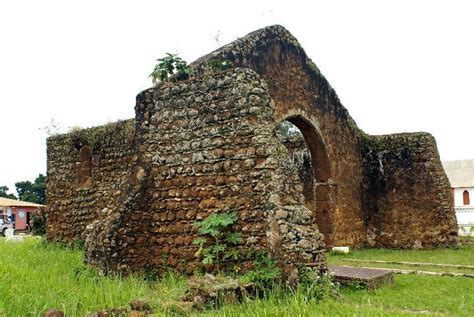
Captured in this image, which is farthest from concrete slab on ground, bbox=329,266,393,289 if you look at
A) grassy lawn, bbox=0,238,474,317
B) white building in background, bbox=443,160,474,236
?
white building in background, bbox=443,160,474,236

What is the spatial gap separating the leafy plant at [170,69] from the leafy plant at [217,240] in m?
2.49

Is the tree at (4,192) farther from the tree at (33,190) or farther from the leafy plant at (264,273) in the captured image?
the leafy plant at (264,273)

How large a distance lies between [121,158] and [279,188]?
5.77m

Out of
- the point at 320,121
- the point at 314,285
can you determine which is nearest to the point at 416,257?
the point at 320,121

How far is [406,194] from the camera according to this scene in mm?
14109

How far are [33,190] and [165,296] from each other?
147 ft

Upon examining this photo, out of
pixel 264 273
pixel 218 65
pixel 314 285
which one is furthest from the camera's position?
pixel 218 65

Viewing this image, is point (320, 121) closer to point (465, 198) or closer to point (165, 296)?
point (165, 296)

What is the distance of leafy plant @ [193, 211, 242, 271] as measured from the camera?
655 cm

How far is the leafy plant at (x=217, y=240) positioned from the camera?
6547 mm

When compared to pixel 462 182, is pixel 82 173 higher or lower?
lower

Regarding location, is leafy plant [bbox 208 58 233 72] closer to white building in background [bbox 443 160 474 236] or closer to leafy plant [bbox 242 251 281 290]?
leafy plant [bbox 242 251 281 290]

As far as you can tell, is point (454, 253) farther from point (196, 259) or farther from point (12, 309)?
point (12, 309)

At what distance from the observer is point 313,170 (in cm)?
1388
